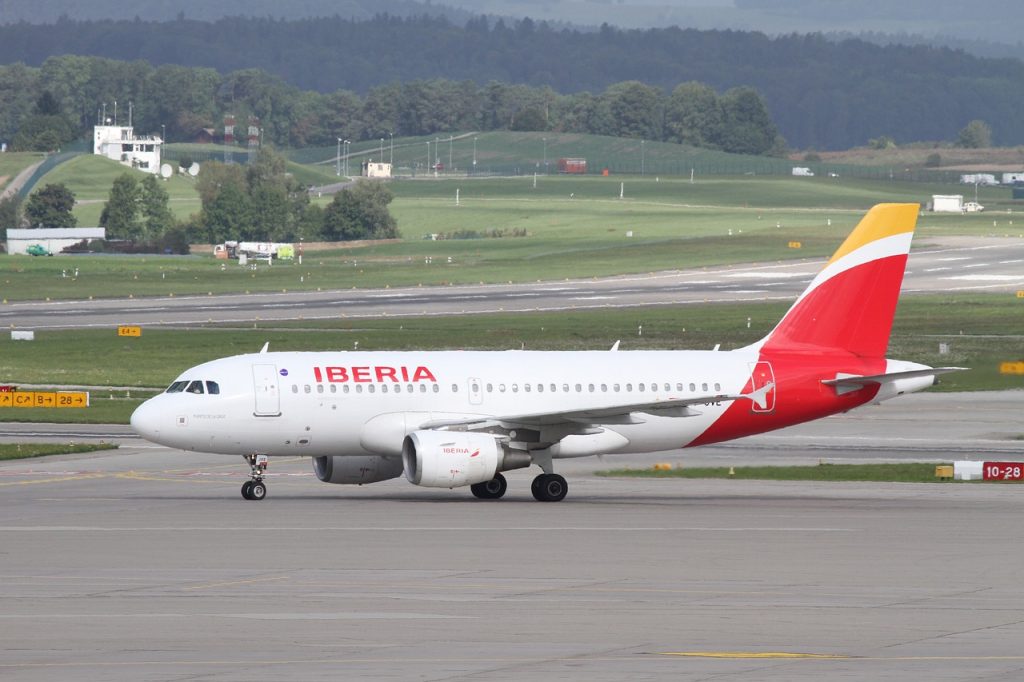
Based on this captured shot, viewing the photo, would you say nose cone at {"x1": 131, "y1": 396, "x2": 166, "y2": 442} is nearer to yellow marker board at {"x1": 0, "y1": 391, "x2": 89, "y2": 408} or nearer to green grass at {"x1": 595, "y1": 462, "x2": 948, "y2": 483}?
green grass at {"x1": 595, "y1": 462, "x2": 948, "y2": 483}

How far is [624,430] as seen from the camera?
46.1 m

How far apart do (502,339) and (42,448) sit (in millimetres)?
41306

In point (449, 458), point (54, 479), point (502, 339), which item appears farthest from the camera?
point (502, 339)

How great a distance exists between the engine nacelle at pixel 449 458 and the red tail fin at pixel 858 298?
916 cm

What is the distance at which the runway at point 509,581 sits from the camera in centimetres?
2323

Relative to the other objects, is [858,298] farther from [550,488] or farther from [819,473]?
[550,488]

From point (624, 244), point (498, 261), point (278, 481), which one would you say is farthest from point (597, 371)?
point (624, 244)

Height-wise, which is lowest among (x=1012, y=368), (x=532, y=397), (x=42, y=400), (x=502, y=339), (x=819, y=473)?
(x=42, y=400)

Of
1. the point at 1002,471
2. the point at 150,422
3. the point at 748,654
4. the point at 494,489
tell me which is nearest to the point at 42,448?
the point at 150,422

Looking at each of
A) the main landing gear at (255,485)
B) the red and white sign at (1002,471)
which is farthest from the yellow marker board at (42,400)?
the red and white sign at (1002,471)

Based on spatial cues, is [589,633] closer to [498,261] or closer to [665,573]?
[665,573]

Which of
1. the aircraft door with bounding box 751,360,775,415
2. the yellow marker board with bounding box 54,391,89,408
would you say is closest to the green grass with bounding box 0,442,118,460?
the yellow marker board with bounding box 54,391,89,408

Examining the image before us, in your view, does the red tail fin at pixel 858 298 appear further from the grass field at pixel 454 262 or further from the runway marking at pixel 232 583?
the grass field at pixel 454 262

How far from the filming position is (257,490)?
44.5 m
